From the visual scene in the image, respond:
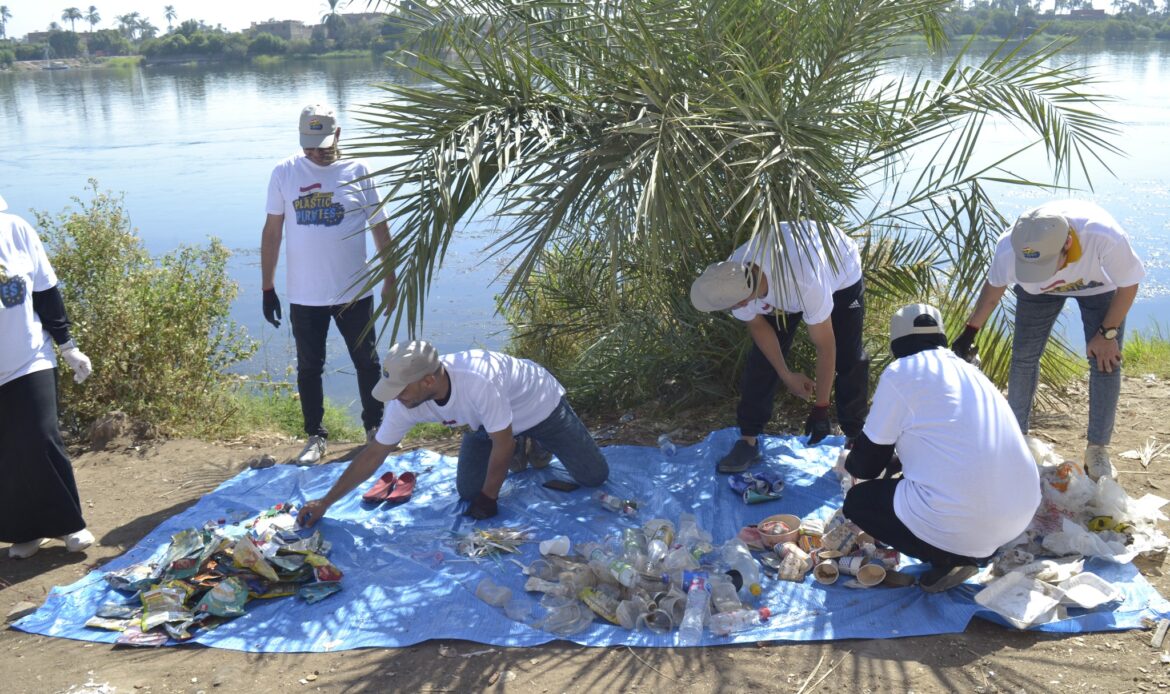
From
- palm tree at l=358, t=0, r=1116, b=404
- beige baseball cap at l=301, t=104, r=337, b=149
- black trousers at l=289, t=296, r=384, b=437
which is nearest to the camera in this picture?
palm tree at l=358, t=0, r=1116, b=404

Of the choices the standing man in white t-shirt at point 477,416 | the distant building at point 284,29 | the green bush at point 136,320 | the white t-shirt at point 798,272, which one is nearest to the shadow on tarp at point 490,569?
the standing man in white t-shirt at point 477,416

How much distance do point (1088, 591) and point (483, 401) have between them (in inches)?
85.9

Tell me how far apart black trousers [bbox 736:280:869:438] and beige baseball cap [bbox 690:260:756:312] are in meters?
0.51

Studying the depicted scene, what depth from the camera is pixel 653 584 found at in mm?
3412

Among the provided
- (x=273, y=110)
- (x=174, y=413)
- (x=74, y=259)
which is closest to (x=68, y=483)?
(x=174, y=413)

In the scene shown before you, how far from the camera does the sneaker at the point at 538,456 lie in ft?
14.9

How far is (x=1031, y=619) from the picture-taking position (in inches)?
120

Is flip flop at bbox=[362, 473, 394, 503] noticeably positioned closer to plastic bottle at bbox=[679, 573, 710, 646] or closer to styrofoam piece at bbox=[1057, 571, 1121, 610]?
plastic bottle at bbox=[679, 573, 710, 646]

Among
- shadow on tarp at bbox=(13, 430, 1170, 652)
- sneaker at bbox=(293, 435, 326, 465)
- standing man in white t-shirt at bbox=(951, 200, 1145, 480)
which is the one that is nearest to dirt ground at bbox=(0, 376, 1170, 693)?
shadow on tarp at bbox=(13, 430, 1170, 652)

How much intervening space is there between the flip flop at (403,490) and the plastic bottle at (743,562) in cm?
146

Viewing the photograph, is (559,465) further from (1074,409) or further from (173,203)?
(173,203)

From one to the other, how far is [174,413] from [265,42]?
1302 inches

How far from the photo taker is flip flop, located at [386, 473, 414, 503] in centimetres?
432

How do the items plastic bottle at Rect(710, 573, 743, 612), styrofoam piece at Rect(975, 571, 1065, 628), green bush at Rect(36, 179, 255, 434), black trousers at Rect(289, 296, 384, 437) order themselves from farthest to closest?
green bush at Rect(36, 179, 255, 434) < black trousers at Rect(289, 296, 384, 437) < plastic bottle at Rect(710, 573, 743, 612) < styrofoam piece at Rect(975, 571, 1065, 628)
